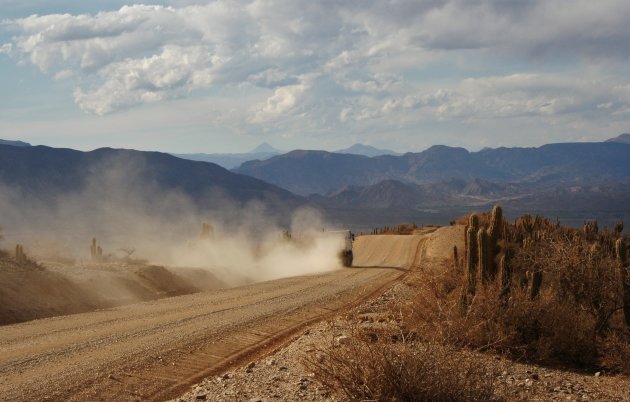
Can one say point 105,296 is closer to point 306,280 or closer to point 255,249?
point 306,280

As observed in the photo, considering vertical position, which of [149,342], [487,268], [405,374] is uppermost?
[487,268]

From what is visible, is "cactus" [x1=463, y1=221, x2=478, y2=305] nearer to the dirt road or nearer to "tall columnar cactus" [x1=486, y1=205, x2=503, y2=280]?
"tall columnar cactus" [x1=486, y1=205, x2=503, y2=280]

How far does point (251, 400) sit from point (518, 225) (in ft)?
76.5

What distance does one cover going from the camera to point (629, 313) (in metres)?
15.1

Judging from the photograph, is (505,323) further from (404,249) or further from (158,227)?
(158,227)

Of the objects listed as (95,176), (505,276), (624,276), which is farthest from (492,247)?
(95,176)

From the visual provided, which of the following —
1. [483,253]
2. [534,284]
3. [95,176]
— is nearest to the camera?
[534,284]

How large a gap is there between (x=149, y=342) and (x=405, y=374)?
8.35 m

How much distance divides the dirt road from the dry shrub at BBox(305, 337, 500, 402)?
12.8 ft

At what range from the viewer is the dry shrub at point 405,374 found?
8.92 meters

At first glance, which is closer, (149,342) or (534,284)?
(534,284)

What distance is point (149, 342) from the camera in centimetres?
1562

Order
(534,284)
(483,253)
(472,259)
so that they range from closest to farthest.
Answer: (534,284), (483,253), (472,259)

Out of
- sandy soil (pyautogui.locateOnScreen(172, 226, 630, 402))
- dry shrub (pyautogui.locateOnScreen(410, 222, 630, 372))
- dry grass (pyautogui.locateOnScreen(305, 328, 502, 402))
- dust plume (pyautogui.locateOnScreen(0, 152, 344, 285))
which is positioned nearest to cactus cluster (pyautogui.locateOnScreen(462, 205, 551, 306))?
dry shrub (pyautogui.locateOnScreen(410, 222, 630, 372))
